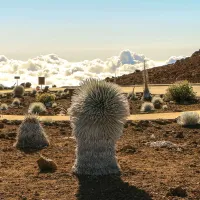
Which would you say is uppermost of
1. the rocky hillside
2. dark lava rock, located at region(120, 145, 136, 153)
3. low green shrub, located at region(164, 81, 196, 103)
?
the rocky hillside

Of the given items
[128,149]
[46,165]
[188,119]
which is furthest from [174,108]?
[46,165]

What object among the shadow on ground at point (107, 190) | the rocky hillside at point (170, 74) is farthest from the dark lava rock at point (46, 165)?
the rocky hillside at point (170, 74)

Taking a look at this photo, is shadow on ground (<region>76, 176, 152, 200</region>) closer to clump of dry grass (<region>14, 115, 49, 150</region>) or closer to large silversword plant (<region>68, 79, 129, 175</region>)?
large silversword plant (<region>68, 79, 129, 175</region>)

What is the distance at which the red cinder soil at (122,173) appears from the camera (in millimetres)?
9844

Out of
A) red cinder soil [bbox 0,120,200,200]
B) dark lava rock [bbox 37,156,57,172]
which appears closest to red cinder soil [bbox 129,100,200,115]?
red cinder soil [bbox 0,120,200,200]

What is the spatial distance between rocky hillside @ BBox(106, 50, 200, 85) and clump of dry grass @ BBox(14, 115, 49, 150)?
3358 centimetres

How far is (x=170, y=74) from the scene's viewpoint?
55844 millimetres

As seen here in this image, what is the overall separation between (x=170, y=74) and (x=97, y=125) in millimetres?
45721

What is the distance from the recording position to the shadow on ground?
9.60m

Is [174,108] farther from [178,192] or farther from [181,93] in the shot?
[178,192]

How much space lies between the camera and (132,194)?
32.0 feet

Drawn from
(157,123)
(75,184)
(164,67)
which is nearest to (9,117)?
(157,123)

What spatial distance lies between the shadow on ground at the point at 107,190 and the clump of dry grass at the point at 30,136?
4312 mm

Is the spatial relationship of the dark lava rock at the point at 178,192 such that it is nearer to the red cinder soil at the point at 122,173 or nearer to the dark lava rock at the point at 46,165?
the red cinder soil at the point at 122,173
